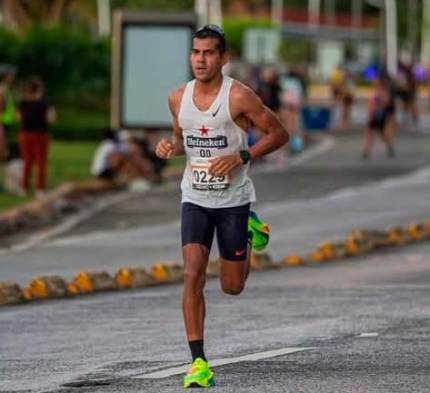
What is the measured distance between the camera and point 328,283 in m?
16.6

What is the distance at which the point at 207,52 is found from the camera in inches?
389

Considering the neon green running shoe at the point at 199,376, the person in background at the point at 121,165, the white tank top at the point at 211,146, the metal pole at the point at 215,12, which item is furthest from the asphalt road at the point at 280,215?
the metal pole at the point at 215,12

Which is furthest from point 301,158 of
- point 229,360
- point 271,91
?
point 229,360

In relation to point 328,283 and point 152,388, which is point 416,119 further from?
point 152,388

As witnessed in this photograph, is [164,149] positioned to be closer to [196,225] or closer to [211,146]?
[211,146]

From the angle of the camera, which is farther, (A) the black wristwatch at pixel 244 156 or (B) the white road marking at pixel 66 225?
(B) the white road marking at pixel 66 225

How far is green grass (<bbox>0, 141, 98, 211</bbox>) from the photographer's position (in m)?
27.9

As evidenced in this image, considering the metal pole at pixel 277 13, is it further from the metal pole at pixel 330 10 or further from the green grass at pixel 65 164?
the green grass at pixel 65 164

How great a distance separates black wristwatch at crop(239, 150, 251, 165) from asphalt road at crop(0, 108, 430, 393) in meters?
1.08

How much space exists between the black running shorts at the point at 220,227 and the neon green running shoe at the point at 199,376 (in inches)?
27.8

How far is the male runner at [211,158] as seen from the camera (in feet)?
32.4

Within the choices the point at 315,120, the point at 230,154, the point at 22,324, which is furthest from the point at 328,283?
the point at 315,120

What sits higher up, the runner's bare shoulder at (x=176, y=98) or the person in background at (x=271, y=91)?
the runner's bare shoulder at (x=176, y=98)

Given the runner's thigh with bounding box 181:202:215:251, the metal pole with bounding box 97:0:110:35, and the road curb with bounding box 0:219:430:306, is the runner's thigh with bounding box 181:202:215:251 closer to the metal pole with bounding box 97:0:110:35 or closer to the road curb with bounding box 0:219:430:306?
the road curb with bounding box 0:219:430:306
